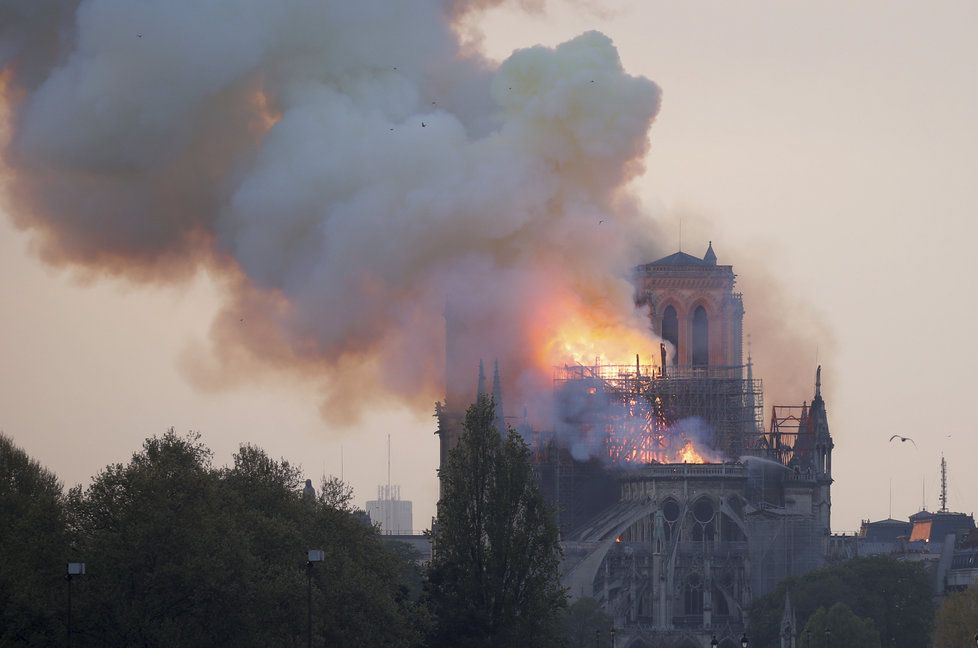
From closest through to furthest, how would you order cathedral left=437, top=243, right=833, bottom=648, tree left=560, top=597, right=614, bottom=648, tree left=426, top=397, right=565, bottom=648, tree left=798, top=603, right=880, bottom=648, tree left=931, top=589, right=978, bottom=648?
tree left=426, top=397, right=565, bottom=648 → tree left=931, top=589, right=978, bottom=648 → tree left=798, top=603, right=880, bottom=648 → tree left=560, top=597, right=614, bottom=648 → cathedral left=437, top=243, right=833, bottom=648

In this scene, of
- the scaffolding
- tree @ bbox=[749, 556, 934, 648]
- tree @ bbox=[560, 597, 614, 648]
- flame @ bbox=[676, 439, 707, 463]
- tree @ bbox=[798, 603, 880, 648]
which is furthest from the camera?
flame @ bbox=[676, 439, 707, 463]

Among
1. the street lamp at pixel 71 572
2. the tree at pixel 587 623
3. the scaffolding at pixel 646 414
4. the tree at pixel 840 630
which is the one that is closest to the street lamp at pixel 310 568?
the street lamp at pixel 71 572

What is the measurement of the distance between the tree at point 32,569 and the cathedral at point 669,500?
73872 mm

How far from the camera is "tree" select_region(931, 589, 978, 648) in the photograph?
14888cm

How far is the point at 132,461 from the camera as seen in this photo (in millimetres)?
108000

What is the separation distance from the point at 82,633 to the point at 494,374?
270 feet

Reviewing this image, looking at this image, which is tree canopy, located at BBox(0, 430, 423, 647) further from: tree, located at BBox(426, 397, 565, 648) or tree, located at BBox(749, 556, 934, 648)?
tree, located at BBox(749, 556, 934, 648)

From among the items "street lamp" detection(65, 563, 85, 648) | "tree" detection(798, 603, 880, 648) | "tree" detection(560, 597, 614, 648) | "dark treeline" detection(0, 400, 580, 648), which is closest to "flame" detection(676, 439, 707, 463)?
"tree" detection(560, 597, 614, 648)

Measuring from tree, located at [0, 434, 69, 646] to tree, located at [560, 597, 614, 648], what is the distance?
6653 centimetres

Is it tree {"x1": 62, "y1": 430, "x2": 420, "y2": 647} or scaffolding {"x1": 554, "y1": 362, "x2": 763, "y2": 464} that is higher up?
scaffolding {"x1": 554, "y1": 362, "x2": 763, "y2": 464}

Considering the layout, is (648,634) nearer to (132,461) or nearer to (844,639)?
(844,639)

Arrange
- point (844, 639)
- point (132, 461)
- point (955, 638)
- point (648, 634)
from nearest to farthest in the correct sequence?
point (132, 461) → point (955, 638) → point (844, 639) → point (648, 634)

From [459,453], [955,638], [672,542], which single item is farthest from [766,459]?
[459,453]

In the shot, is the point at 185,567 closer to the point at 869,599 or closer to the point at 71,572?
the point at 71,572
